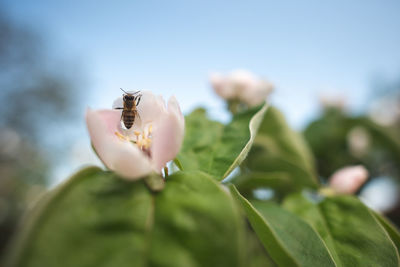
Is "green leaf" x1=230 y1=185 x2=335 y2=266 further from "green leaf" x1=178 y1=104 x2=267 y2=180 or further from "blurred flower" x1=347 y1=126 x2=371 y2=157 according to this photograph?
"blurred flower" x1=347 y1=126 x2=371 y2=157

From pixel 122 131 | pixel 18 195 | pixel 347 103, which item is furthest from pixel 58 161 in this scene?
pixel 122 131

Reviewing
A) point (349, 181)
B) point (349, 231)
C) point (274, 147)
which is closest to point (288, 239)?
point (349, 231)

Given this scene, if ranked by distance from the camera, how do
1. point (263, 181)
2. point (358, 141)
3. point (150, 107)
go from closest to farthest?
point (150, 107) < point (263, 181) < point (358, 141)

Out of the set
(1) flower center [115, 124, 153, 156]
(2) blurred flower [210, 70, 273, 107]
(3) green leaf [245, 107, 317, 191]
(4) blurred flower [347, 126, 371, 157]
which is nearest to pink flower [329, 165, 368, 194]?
(3) green leaf [245, 107, 317, 191]

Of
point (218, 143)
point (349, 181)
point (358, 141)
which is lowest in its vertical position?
point (358, 141)

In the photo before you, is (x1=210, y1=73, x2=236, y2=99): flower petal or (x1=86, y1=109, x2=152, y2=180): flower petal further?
(x1=210, y1=73, x2=236, y2=99): flower petal

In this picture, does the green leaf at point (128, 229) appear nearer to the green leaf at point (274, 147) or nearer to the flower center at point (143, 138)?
the flower center at point (143, 138)

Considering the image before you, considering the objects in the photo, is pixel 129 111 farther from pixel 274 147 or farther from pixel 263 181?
pixel 274 147
